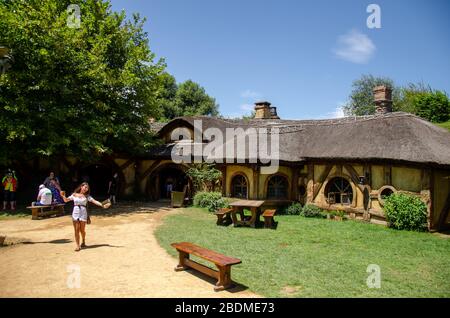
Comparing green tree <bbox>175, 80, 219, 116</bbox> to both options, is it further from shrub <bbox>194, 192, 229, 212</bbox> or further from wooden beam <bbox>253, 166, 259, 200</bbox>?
wooden beam <bbox>253, 166, 259, 200</bbox>

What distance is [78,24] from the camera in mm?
15109

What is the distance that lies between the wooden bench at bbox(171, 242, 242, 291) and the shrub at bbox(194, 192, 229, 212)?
8.24 metres

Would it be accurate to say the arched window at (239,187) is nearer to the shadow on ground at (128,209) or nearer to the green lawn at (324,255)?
the green lawn at (324,255)

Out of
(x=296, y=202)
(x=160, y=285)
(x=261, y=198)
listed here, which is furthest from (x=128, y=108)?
(x=160, y=285)

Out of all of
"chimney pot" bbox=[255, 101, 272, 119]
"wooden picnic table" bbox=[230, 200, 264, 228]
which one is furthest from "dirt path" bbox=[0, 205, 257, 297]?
"chimney pot" bbox=[255, 101, 272, 119]

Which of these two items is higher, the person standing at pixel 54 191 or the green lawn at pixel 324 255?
the person standing at pixel 54 191

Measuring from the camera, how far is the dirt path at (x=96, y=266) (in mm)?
5926

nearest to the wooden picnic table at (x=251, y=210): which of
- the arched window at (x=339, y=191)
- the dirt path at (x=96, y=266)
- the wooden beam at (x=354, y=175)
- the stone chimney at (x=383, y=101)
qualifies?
the dirt path at (x=96, y=266)

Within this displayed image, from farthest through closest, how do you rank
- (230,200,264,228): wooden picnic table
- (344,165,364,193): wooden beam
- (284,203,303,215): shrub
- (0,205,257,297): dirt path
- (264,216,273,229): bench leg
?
(284,203,303,215): shrub → (344,165,364,193): wooden beam → (264,216,273,229): bench leg → (230,200,264,228): wooden picnic table → (0,205,257,297): dirt path

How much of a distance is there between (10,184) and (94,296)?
11.7 m

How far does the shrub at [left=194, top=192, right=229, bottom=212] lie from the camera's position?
1575cm

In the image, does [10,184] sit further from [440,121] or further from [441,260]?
[440,121]

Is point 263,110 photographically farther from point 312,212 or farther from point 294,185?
point 312,212

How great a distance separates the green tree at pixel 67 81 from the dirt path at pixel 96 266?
14.4ft
